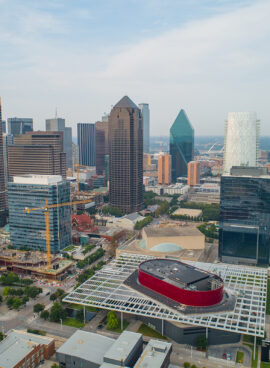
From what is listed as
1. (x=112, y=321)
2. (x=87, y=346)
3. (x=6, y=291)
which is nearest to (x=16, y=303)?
(x=6, y=291)

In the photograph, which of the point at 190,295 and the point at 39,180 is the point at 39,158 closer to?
the point at 39,180

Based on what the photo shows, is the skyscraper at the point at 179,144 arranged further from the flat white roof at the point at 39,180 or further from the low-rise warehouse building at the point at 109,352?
the low-rise warehouse building at the point at 109,352

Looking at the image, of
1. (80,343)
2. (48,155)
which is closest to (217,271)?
(80,343)

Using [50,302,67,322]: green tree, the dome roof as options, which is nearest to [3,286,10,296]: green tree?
[50,302,67,322]: green tree

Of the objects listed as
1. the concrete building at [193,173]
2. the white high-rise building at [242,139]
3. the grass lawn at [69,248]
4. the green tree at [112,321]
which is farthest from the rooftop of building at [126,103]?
the green tree at [112,321]

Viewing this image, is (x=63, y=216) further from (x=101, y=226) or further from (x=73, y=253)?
(x=101, y=226)

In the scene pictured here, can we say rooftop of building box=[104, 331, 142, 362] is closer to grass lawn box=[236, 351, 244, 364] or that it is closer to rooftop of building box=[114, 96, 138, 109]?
grass lawn box=[236, 351, 244, 364]
